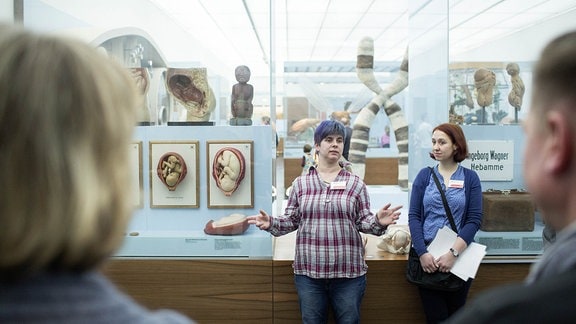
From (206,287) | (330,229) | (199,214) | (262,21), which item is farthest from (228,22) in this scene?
(206,287)

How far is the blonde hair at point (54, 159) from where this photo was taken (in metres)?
0.60

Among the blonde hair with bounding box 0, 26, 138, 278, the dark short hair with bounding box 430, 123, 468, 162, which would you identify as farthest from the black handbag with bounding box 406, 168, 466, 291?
the blonde hair with bounding box 0, 26, 138, 278

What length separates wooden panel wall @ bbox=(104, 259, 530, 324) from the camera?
3.47m

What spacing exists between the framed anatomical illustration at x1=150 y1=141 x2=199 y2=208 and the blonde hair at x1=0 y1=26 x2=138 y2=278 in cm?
296

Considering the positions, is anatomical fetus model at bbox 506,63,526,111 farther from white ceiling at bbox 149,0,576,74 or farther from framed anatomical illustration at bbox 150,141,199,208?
framed anatomical illustration at bbox 150,141,199,208

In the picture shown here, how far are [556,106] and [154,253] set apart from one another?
316 centimetres

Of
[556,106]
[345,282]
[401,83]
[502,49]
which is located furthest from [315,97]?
[556,106]

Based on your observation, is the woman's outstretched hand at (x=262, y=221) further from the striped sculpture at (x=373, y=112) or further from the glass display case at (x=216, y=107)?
the striped sculpture at (x=373, y=112)

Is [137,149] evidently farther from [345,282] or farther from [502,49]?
[502,49]

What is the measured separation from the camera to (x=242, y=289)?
11.5 ft

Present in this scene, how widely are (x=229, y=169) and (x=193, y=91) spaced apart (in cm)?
53

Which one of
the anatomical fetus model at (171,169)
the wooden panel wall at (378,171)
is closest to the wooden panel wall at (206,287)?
the anatomical fetus model at (171,169)

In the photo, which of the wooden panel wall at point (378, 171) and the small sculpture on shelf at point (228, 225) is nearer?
the small sculpture on shelf at point (228, 225)

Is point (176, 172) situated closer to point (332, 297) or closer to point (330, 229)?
point (330, 229)
